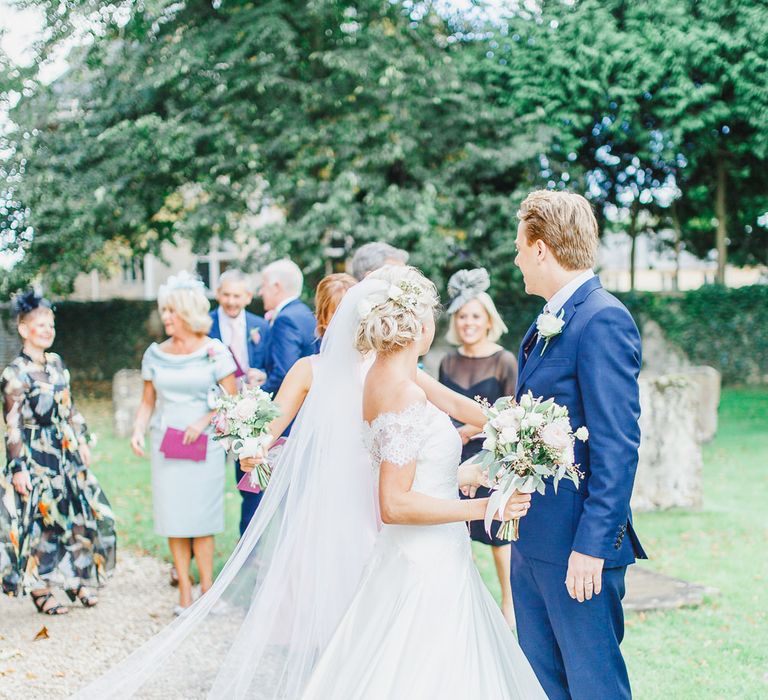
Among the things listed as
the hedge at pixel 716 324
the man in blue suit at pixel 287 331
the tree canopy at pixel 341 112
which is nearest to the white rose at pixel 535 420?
the man in blue suit at pixel 287 331

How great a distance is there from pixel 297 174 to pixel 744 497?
27.7ft

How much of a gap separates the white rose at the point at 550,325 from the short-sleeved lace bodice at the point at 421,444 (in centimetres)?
55

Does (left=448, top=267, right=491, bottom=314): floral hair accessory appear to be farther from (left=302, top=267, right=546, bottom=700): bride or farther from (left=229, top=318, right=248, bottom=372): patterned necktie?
(left=302, top=267, right=546, bottom=700): bride

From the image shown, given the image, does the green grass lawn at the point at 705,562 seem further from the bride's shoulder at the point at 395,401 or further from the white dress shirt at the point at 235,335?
the bride's shoulder at the point at 395,401

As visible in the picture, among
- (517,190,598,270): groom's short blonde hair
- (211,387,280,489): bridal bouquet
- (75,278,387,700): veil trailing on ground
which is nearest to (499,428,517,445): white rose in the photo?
(517,190,598,270): groom's short blonde hair

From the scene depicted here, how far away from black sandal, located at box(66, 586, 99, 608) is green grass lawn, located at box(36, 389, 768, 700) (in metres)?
1.11

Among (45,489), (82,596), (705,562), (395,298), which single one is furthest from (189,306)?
(705,562)

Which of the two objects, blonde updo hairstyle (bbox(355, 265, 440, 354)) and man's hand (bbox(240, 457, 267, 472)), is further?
man's hand (bbox(240, 457, 267, 472))

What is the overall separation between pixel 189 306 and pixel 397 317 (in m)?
2.82

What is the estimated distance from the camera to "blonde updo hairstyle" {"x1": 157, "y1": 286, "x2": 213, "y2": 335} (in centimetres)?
588

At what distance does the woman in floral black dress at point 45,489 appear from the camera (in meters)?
5.76

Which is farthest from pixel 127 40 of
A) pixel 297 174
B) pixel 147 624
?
pixel 147 624

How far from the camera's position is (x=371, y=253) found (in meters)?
5.50

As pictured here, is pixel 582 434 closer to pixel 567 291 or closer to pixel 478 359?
pixel 567 291
